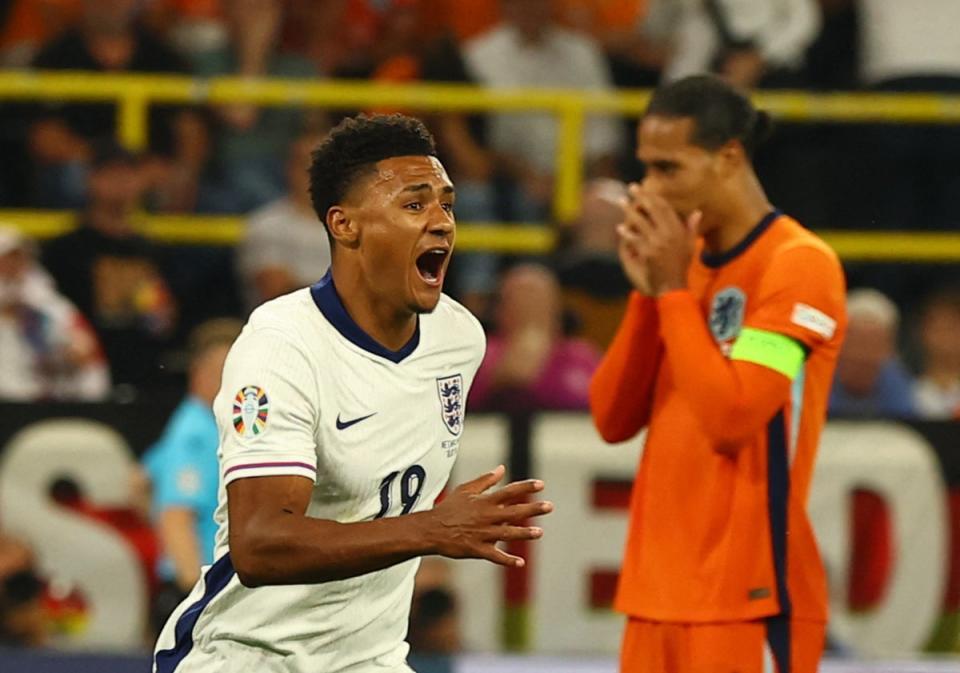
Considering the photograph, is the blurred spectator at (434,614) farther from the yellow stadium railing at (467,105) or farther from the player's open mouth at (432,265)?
the player's open mouth at (432,265)

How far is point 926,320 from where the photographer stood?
925 centimetres

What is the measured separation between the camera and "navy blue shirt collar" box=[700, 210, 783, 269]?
4.85 m

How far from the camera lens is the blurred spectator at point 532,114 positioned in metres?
9.83

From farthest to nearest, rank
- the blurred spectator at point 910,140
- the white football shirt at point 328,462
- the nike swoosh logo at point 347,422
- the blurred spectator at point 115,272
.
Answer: the blurred spectator at point 910,140
the blurred spectator at point 115,272
the nike swoosh logo at point 347,422
the white football shirt at point 328,462

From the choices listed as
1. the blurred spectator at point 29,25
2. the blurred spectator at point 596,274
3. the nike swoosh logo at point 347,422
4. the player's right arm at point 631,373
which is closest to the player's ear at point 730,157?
the player's right arm at point 631,373

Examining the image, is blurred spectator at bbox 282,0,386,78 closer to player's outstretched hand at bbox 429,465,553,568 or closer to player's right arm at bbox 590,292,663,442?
player's right arm at bbox 590,292,663,442

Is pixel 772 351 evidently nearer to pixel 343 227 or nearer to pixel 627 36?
pixel 343 227

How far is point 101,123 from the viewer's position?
976 centimetres

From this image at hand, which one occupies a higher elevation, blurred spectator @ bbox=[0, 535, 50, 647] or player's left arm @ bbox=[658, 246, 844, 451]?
player's left arm @ bbox=[658, 246, 844, 451]

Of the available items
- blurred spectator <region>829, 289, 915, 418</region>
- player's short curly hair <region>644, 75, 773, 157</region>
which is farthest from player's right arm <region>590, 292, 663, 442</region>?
blurred spectator <region>829, 289, 915, 418</region>

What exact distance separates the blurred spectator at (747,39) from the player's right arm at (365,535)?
612 cm

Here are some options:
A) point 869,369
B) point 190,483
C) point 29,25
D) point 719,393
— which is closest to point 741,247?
point 719,393

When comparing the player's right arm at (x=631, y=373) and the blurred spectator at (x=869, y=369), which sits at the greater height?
the blurred spectator at (x=869, y=369)

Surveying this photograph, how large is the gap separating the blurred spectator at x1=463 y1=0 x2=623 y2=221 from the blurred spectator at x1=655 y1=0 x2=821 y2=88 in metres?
0.49
